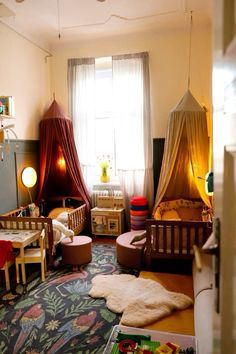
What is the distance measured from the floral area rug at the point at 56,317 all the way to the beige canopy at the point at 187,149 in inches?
61.5

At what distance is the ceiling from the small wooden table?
9.04ft

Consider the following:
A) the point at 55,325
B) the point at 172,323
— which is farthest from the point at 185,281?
the point at 55,325

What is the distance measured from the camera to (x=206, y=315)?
183 cm

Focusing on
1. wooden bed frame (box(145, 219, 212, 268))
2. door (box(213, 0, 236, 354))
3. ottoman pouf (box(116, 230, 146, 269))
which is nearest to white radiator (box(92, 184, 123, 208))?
ottoman pouf (box(116, 230, 146, 269))

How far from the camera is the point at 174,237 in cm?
308

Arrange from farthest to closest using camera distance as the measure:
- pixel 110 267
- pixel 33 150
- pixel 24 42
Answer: pixel 33 150
pixel 24 42
pixel 110 267

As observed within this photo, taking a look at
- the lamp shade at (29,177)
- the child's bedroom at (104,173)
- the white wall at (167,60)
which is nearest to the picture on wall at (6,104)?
the child's bedroom at (104,173)

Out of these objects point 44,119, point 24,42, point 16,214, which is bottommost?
point 16,214

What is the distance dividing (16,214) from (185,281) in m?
2.51

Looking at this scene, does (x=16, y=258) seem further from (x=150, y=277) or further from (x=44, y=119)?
(x=44, y=119)

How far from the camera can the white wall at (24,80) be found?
3750mm

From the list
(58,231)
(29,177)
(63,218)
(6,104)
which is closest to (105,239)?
Answer: (63,218)

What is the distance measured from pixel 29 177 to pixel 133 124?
6.27 ft

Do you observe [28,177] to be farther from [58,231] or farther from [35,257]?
[35,257]
